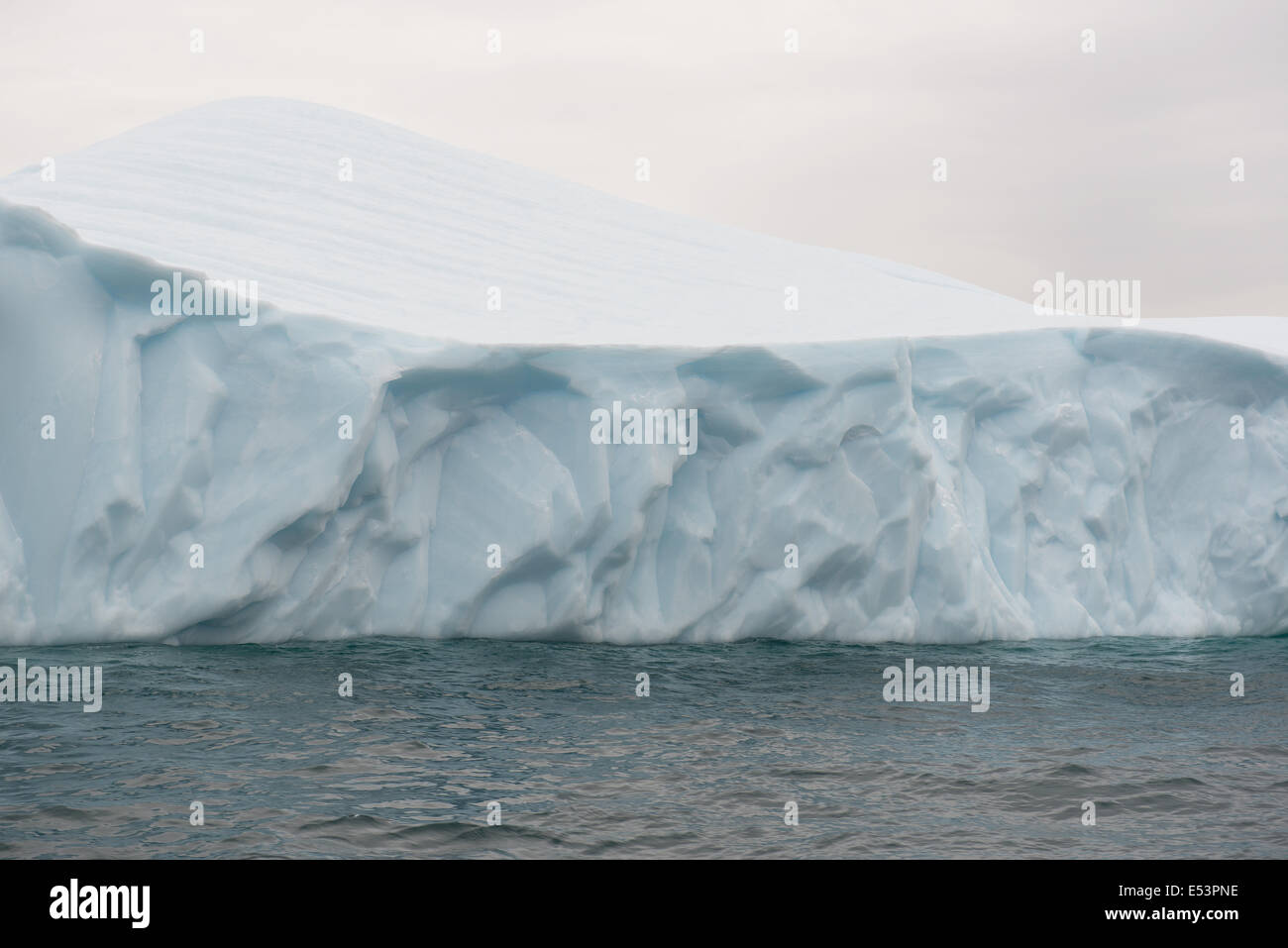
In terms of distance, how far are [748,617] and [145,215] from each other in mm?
7045

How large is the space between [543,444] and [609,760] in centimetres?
419

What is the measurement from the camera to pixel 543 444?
11.0 meters

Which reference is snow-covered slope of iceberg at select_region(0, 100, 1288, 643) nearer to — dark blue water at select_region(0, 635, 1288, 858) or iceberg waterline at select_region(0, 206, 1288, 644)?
iceberg waterline at select_region(0, 206, 1288, 644)

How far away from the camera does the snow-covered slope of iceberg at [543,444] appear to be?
9680mm

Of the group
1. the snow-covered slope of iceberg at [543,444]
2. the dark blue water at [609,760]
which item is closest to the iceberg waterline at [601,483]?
the snow-covered slope of iceberg at [543,444]

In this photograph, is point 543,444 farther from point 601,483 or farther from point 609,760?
point 609,760

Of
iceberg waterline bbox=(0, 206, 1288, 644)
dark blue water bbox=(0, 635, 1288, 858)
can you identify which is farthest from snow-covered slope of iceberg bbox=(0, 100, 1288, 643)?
dark blue water bbox=(0, 635, 1288, 858)

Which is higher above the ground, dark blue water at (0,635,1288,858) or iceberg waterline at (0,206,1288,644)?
iceberg waterline at (0,206,1288,644)

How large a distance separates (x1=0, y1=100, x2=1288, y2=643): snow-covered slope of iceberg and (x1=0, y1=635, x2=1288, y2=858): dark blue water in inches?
29.9

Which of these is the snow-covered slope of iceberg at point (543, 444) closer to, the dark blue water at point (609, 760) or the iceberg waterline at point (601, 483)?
the iceberg waterline at point (601, 483)

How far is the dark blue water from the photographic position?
242 inches

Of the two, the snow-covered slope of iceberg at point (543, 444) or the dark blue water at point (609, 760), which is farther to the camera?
the snow-covered slope of iceberg at point (543, 444)

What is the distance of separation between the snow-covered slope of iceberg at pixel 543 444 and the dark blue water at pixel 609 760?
76 cm
